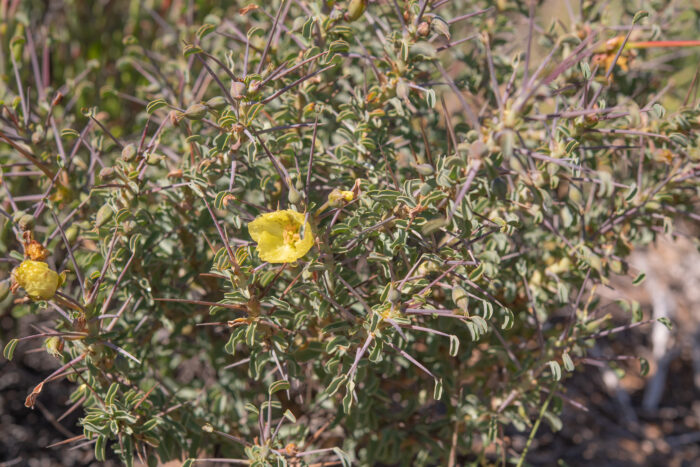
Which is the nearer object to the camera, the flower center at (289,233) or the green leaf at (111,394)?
the flower center at (289,233)

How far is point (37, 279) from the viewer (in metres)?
1.14

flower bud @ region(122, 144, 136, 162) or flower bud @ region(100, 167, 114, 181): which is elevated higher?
flower bud @ region(122, 144, 136, 162)

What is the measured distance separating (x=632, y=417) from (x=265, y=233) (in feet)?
7.66

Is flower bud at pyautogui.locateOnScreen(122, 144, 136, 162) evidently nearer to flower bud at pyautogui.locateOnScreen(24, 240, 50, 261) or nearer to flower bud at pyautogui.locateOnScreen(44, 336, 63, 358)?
flower bud at pyautogui.locateOnScreen(24, 240, 50, 261)

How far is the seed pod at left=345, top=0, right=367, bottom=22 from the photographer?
131 cm

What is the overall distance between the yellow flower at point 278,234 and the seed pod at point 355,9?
20.1 inches

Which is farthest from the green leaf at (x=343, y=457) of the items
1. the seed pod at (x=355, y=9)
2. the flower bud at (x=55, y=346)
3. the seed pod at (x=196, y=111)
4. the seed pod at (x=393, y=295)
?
the seed pod at (x=355, y=9)

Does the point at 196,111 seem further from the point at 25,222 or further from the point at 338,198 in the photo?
the point at 25,222

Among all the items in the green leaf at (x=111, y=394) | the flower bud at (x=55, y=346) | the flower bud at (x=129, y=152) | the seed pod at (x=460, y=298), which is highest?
the flower bud at (x=129, y=152)

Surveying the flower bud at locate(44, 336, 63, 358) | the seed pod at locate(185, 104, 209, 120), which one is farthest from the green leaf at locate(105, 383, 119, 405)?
the seed pod at locate(185, 104, 209, 120)

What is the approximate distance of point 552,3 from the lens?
5.20 m

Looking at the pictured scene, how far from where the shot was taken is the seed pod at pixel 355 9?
1.31 meters

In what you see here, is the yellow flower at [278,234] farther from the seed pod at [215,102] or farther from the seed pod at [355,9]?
the seed pod at [355,9]

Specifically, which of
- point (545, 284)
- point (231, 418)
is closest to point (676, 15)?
A: point (545, 284)
